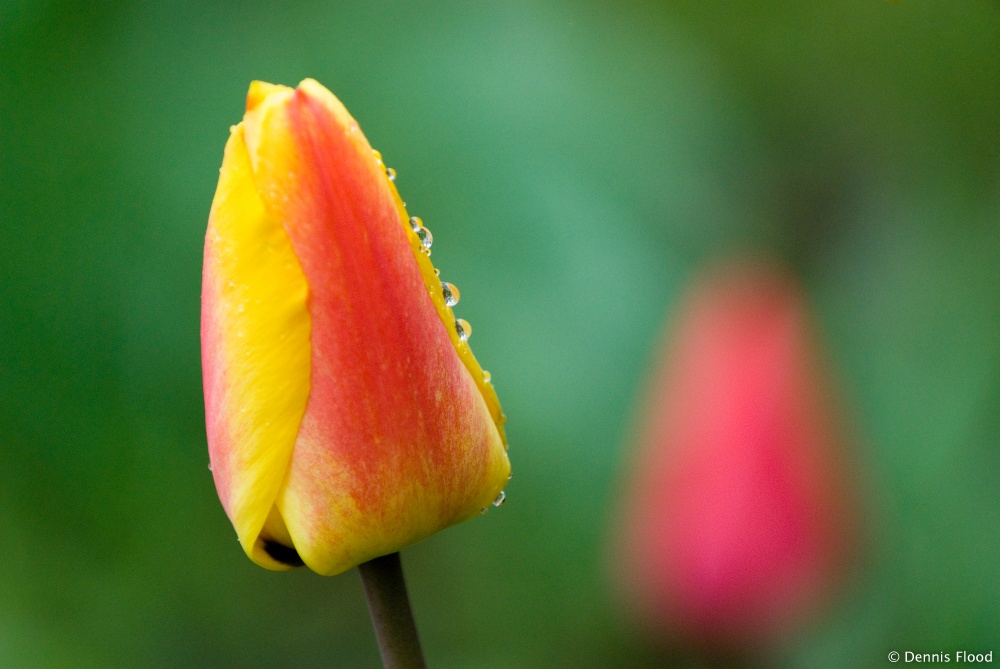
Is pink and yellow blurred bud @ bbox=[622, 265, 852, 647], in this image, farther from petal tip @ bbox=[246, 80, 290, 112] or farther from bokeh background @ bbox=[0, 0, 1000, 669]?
petal tip @ bbox=[246, 80, 290, 112]

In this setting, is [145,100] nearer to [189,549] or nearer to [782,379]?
[189,549]

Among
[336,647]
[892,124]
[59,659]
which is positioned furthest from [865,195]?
[59,659]

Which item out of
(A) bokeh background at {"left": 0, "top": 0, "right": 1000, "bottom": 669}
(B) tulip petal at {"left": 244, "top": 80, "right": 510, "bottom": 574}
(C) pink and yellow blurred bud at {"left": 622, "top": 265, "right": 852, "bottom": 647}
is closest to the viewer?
(B) tulip petal at {"left": 244, "top": 80, "right": 510, "bottom": 574}

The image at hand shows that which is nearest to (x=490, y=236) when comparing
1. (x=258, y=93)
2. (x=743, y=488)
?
(x=743, y=488)

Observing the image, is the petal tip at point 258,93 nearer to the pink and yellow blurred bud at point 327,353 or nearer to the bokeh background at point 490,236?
the pink and yellow blurred bud at point 327,353

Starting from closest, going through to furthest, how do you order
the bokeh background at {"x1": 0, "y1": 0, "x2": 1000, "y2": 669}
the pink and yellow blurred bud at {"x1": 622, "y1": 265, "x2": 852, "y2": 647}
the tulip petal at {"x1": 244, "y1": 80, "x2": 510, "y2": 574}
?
the tulip petal at {"x1": 244, "y1": 80, "x2": 510, "y2": 574} → the pink and yellow blurred bud at {"x1": 622, "y1": 265, "x2": 852, "y2": 647} → the bokeh background at {"x1": 0, "y1": 0, "x2": 1000, "y2": 669}

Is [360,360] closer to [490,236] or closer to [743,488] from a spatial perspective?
[743,488]

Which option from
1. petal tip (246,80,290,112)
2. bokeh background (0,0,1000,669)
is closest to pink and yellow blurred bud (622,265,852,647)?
bokeh background (0,0,1000,669)
